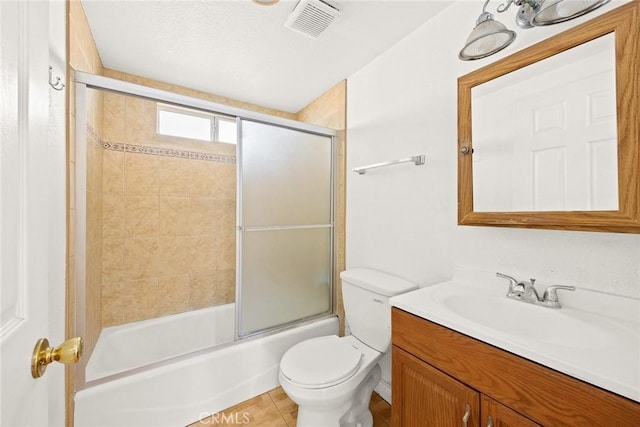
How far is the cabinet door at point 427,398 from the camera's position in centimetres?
86

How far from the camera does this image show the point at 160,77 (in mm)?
2107

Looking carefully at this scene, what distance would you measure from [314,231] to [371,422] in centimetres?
127

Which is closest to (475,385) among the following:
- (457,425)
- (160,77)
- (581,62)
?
(457,425)

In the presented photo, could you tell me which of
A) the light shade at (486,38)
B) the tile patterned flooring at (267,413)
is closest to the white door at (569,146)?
the light shade at (486,38)

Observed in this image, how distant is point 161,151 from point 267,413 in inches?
84.0

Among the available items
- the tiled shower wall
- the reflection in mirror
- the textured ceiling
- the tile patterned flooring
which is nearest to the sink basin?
the reflection in mirror

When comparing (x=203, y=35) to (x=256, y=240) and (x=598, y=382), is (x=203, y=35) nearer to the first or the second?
(x=256, y=240)

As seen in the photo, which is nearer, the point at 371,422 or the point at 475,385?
the point at 475,385

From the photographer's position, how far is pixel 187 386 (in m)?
1.51

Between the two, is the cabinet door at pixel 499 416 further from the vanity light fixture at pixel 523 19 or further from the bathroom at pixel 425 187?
the vanity light fixture at pixel 523 19

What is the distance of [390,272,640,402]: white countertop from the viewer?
64 cm

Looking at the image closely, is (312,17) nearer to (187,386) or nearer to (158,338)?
(187,386)

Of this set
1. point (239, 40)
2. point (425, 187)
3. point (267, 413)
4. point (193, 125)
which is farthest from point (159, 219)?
point (425, 187)

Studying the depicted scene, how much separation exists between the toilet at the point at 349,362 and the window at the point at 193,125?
1.76m
